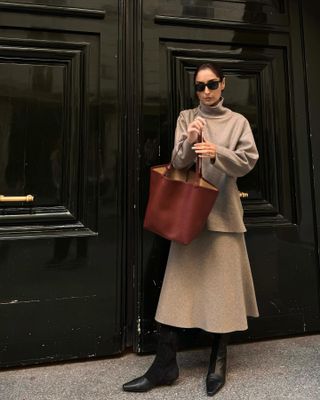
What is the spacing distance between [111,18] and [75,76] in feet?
1.44

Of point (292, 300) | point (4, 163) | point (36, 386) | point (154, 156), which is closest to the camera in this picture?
point (36, 386)

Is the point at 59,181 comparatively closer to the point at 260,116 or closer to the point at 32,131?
the point at 32,131

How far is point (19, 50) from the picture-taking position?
7.26ft

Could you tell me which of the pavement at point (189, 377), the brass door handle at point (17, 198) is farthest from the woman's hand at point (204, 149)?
the pavement at point (189, 377)

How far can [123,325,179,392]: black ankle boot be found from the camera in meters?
1.83

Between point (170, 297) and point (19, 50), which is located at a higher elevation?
point (19, 50)

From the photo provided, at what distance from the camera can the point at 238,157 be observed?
1.84 m

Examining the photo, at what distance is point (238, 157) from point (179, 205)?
386 millimetres

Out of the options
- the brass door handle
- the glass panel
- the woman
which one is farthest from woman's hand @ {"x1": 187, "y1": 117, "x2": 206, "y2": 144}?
the brass door handle

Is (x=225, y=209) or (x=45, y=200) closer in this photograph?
(x=225, y=209)

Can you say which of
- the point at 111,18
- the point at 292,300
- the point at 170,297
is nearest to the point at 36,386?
the point at 170,297

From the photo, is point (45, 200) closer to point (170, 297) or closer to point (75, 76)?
point (75, 76)

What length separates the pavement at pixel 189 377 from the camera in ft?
5.92

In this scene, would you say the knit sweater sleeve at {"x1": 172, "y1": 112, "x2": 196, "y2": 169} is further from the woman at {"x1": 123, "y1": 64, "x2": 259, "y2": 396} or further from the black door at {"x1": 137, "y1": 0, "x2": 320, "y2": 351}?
the black door at {"x1": 137, "y1": 0, "x2": 320, "y2": 351}
